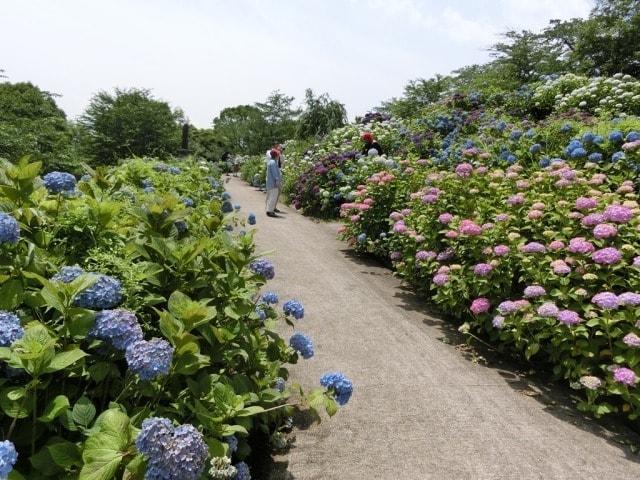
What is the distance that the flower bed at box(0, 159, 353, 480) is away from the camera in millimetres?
1507

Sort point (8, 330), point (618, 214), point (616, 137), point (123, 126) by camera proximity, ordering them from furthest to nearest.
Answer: point (123, 126), point (616, 137), point (618, 214), point (8, 330)

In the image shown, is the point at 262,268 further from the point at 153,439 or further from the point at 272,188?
the point at 272,188

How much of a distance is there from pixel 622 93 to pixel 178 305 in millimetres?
10334

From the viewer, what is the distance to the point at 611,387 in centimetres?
317

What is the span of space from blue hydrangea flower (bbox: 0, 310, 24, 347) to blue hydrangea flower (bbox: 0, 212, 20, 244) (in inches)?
11.6

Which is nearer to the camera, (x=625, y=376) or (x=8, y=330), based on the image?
(x=8, y=330)

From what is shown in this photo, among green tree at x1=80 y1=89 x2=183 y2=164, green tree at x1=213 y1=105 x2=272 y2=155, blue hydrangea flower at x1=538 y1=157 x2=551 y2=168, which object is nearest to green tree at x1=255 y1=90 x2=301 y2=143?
green tree at x1=213 y1=105 x2=272 y2=155

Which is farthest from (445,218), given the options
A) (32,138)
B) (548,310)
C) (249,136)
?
(249,136)

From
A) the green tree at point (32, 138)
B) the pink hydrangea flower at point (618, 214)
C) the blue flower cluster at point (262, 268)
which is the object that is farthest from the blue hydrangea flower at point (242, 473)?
the green tree at point (32, 138)

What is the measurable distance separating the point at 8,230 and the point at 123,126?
1307 cm

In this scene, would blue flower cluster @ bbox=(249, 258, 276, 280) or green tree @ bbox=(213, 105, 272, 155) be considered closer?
blue flower cluster @ bbox=(249, 258, 276, 280)

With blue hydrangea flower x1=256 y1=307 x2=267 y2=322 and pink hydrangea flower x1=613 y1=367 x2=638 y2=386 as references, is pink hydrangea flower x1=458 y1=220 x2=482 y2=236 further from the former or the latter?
blue hydrangea flower x1=256 y1=307 x2=267 y2=322

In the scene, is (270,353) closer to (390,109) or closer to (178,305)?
(178,305)

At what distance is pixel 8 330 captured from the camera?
4.94ft
